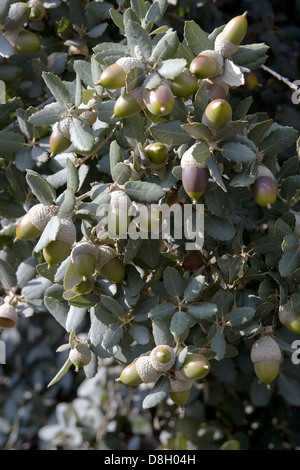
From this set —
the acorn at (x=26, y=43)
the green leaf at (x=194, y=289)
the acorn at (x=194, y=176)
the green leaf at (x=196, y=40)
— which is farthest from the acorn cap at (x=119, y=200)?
the acorn at (x=26, y=43)

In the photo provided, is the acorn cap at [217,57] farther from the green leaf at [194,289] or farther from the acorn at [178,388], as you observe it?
the acorn at [178,388]

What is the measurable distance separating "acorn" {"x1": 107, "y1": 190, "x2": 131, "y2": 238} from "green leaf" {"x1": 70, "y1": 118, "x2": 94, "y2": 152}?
13 centimetres

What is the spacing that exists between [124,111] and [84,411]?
1.47m

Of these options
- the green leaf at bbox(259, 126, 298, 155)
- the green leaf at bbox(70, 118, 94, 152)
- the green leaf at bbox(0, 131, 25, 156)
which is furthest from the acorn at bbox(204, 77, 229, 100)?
the green leaf at bbox(0, 131, 25, 156)

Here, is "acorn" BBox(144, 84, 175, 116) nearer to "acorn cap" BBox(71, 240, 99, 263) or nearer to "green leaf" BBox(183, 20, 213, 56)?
"green leaf" BBox(183, 20, 213, 56)

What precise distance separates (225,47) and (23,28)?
59cm

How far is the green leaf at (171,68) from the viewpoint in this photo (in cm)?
107

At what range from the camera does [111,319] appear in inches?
46.9

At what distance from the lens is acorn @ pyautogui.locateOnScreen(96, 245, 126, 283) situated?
115 centimetres

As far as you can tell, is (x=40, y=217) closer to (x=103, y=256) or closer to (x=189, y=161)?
(x=103, y=256)

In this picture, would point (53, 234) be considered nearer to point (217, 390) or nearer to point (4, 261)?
point (4, 261)

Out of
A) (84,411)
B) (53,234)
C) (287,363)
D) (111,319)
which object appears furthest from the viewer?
(84,411)

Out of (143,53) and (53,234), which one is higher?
(143,53)

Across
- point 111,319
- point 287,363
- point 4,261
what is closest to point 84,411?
point 287,363
